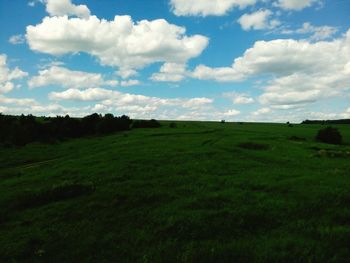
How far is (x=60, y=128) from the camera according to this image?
262ft

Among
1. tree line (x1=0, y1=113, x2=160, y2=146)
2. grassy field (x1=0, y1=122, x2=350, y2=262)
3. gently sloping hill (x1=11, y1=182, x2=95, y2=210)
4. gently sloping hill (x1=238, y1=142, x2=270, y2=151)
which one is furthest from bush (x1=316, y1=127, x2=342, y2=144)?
gently sloping hill (x1=11, y1=182, x2=95, y2=210)

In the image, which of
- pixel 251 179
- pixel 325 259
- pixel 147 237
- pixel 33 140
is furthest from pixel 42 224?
pixel 33 140

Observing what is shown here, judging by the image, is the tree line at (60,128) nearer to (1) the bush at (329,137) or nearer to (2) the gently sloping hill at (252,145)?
(2) the gently sloping hill at (252,145)

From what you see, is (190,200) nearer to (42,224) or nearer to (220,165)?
(42,224)

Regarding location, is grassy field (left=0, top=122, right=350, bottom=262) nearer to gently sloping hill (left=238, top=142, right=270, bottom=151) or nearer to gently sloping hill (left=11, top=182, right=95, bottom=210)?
gently sloping hill (left=11, top=182, right=95, bottom=210)

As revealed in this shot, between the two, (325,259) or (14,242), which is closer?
(325,259)

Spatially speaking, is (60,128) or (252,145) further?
(60,128)

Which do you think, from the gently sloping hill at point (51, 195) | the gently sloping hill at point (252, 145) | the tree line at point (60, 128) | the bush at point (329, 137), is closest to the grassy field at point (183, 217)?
the gently sloping hill at point (51, 195)

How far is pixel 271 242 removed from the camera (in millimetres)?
10648

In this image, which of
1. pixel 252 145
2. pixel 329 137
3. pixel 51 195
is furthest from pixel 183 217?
pixel 329 137

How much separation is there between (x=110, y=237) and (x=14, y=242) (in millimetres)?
3482

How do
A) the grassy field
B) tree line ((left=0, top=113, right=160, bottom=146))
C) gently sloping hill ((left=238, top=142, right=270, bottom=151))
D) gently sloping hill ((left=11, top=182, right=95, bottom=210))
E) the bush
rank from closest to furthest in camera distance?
the grassy field
gently sloping hill ((left=11, top=182, right=95, bottom=210))
gently sloping hill ((left=238, top=142, right=270, bottom=151))
the bush
tree line ((left=0, top=113, right=160, bottom=146))

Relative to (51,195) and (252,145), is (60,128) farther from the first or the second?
(51,195)

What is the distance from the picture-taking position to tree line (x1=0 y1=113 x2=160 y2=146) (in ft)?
230
